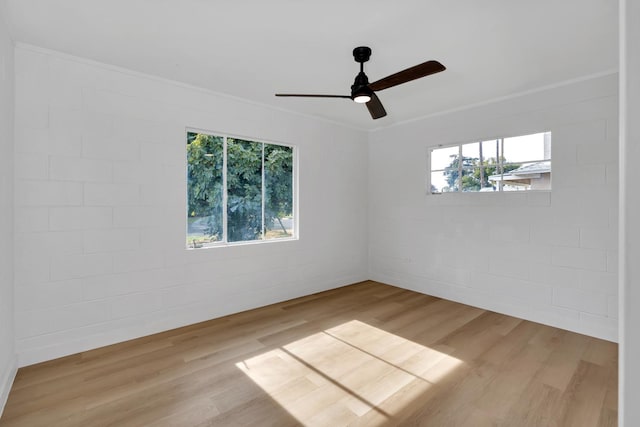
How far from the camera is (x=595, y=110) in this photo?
312cm

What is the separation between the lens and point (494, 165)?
3879 millimetres

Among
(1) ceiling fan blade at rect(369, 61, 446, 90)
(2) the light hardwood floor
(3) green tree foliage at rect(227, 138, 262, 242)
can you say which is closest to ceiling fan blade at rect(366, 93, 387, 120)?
(1) ceiling fan blade at rect(369, 61, 446, 90)

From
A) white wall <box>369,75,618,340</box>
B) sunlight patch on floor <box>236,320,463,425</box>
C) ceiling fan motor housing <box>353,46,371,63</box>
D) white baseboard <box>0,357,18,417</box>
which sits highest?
ceiling fan motor housing <box>353,46,371,63</box>

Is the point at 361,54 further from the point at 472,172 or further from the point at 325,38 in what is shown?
the point at 472,172

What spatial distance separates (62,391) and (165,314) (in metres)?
1.07

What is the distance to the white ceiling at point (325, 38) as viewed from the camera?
2129mm

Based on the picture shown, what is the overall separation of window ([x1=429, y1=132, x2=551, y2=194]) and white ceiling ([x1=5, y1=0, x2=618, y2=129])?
0.67 m

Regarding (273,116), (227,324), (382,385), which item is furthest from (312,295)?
(273,116)

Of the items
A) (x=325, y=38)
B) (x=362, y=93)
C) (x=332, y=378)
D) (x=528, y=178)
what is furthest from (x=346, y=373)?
(x=528, y=178)

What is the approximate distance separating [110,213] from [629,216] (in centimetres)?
349

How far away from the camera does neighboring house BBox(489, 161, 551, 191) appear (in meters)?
3.46

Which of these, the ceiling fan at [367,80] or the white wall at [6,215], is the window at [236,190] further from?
the ceiling fan at [367,80]

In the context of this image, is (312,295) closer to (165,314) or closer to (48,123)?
(165,314)

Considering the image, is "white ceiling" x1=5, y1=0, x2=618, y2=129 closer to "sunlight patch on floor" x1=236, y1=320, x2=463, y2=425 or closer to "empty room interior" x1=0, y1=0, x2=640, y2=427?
"empty room interior" x1=0, y1=0, x2=640, y2=427
